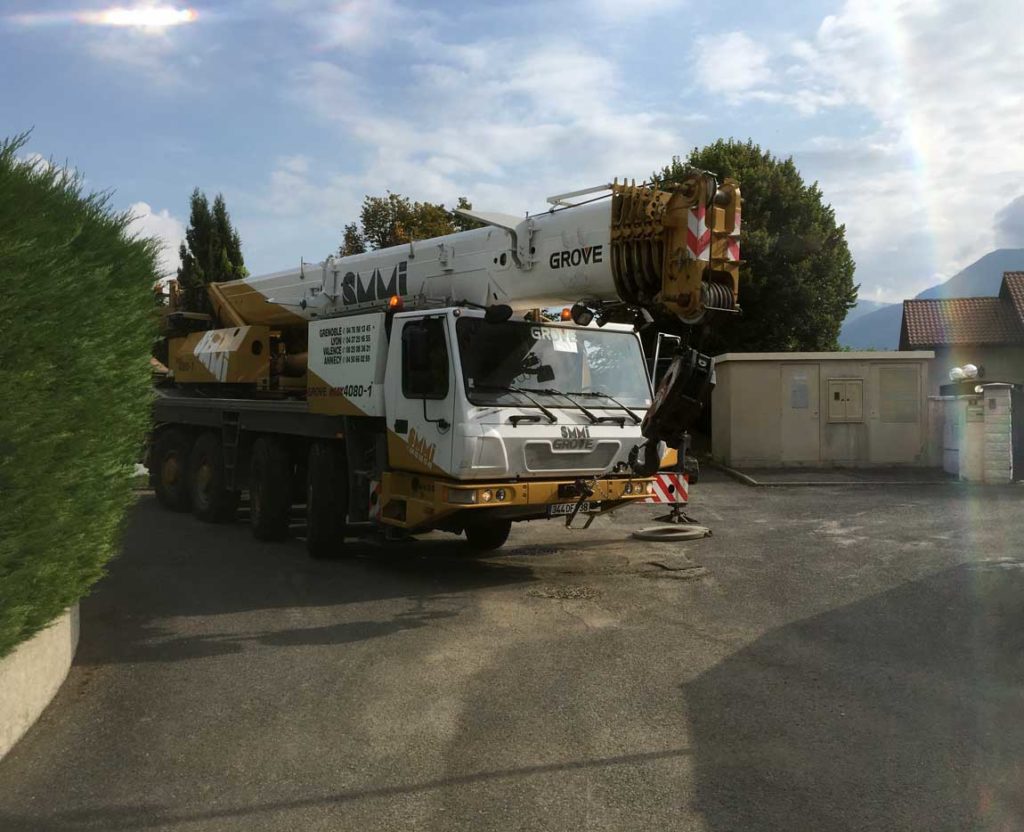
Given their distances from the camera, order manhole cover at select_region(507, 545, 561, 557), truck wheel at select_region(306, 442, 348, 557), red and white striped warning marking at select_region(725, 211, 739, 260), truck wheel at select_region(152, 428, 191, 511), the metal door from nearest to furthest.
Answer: red and white striped warning marking at select_region(725, 211, 739, 260), truck wheel at select_region(306, 442, 348, 557), manhole cover at select_region(507, 545, 561, 557), truck wheel at select_region(152, 428, 191, 511), the metal door

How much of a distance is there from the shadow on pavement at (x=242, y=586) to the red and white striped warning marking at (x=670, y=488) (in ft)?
5.44

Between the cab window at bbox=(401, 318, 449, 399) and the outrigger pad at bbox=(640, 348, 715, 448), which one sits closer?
the outrigger pad at bbox=(640, 348, 715, 448)

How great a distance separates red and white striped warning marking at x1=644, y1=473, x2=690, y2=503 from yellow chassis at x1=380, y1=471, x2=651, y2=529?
652 mm

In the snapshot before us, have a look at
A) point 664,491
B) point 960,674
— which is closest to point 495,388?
point 664,491

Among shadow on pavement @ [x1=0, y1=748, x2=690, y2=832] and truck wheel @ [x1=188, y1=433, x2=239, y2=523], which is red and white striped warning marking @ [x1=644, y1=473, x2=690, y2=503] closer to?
shadow on pavement @ [x1=0, y1=748, x2=690, y2=832]

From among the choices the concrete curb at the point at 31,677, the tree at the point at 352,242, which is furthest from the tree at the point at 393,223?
the concrete curb at the point at 31,677

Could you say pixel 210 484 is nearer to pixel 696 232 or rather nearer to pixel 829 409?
pixel 696 232

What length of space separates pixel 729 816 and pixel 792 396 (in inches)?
614

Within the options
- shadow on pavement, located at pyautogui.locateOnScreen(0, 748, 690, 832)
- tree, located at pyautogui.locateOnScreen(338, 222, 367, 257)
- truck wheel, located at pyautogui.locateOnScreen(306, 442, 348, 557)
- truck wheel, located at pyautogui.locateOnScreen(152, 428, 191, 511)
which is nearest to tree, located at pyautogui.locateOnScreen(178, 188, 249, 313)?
tree, located at pyautogui.locateOnScreen(338, 222, 367, 257)

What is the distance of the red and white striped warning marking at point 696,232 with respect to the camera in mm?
7168

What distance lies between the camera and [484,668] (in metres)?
6.03

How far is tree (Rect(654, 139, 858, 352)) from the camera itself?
27984mm

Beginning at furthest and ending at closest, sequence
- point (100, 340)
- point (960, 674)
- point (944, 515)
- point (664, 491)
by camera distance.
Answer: point (944, 515), point (664, 491), point (960, 674), point (100, 340)

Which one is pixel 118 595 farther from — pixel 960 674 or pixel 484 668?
pixel 960 674
